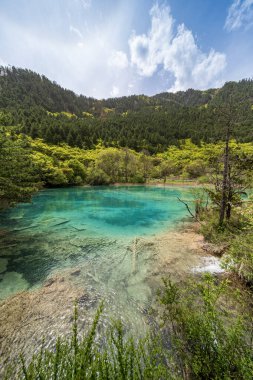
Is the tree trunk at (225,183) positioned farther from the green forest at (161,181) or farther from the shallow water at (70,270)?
the shallow water at (70,270)

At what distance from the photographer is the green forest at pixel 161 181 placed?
2834 mm

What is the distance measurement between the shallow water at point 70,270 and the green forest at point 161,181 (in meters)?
0.74

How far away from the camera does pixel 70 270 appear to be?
8.41m

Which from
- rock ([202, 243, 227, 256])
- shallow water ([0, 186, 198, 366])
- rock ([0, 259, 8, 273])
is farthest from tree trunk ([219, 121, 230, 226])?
rock ([0, 259, 8, 273])

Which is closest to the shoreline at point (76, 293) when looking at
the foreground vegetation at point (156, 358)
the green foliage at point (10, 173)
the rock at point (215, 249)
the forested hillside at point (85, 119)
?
the rock at point (215, 249)

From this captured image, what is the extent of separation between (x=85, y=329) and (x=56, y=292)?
7.05 ft

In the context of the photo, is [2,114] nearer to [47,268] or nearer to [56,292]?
[47,268]

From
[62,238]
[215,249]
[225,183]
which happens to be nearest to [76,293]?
[62,238]

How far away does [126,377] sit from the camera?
2.44 m

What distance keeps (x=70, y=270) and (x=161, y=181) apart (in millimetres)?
54478

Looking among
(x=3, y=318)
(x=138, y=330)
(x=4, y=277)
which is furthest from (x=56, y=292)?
(x=138, y=330)

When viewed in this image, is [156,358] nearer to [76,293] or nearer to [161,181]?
[76,293]

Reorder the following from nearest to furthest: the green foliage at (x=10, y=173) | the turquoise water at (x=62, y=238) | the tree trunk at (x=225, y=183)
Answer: the turquoise water at (x=62, y=238) < the green foliage at (x=10, y=173) < the tree trunk at (x=225, y=183)

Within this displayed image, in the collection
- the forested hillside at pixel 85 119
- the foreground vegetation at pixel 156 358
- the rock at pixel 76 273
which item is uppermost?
the forested hillside at pixel 85 119
